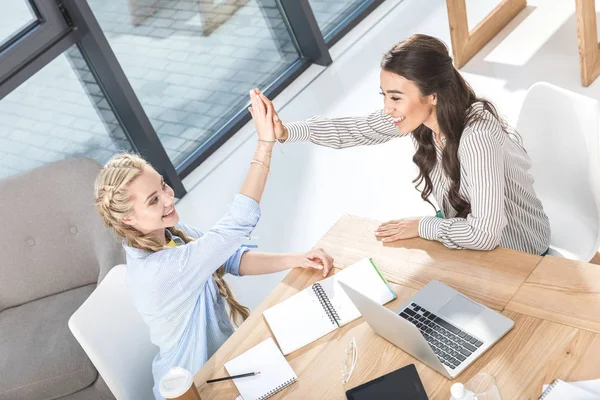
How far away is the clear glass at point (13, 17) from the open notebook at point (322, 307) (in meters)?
2.14

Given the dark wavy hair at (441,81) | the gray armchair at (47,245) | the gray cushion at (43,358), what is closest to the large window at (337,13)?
the gray armchair at (47,245)

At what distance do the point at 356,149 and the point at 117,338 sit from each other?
1994 mm

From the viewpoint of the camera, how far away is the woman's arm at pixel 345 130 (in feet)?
9.07

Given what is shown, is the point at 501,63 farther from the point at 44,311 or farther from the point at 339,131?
the point at 44,311

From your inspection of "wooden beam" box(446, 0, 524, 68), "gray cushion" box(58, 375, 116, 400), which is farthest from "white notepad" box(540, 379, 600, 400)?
"wooden beam" box(446, 0, 524, 68)

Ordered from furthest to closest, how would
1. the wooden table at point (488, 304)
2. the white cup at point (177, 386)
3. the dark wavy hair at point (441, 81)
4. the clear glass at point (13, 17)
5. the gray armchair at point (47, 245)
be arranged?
the clear glass at point (13, 17), the gray armchair at point (47, 245), the dark wavy hair at point (441, 81), the white cup at point (177, 386), the wooden table at point (488, 304)

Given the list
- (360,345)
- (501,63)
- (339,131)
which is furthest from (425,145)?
(501,63)

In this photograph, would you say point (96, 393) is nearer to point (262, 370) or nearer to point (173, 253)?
point (173, 253)

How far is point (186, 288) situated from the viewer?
2.46 metres

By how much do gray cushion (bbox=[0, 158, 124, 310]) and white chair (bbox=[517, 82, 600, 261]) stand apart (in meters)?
1.79

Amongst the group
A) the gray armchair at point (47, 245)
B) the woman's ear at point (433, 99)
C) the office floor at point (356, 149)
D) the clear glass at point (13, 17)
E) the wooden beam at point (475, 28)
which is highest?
the clear glass at point (13, 17)

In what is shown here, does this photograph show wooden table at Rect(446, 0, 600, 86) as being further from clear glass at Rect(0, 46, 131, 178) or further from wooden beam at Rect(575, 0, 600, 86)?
clear glass at Rect(0, 46, 131, 178)

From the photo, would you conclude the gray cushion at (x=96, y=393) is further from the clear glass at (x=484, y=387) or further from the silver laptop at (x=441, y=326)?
the clear glass at (x=484, y=387)

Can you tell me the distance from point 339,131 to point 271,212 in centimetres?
132
